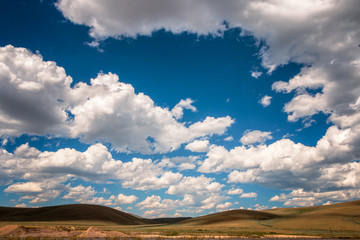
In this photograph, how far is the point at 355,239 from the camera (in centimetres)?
4691

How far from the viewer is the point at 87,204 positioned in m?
192

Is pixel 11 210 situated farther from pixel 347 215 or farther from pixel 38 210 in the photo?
pixel 347 215

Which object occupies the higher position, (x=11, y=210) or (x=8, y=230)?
(x=11, y=210)

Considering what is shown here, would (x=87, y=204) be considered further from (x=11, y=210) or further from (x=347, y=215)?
(x=347, y=215)

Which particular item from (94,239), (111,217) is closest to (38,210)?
(111,217)

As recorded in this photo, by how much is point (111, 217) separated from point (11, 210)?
76.1 m

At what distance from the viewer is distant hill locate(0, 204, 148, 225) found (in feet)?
522

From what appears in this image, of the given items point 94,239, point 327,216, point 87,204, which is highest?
point 87,204

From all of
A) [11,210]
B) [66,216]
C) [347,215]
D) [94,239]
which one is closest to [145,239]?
[94,239]

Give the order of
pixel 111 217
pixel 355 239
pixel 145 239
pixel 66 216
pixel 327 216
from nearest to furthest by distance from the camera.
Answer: pixel 145 239
pixel 355 239
pixel 327 216
pixel 66 216
pixel 111 217

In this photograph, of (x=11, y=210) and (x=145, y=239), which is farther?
(x=11, y=210)

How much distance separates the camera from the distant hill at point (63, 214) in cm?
15925

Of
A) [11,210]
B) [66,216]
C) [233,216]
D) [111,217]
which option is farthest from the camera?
[11,210]

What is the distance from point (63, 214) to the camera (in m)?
165
